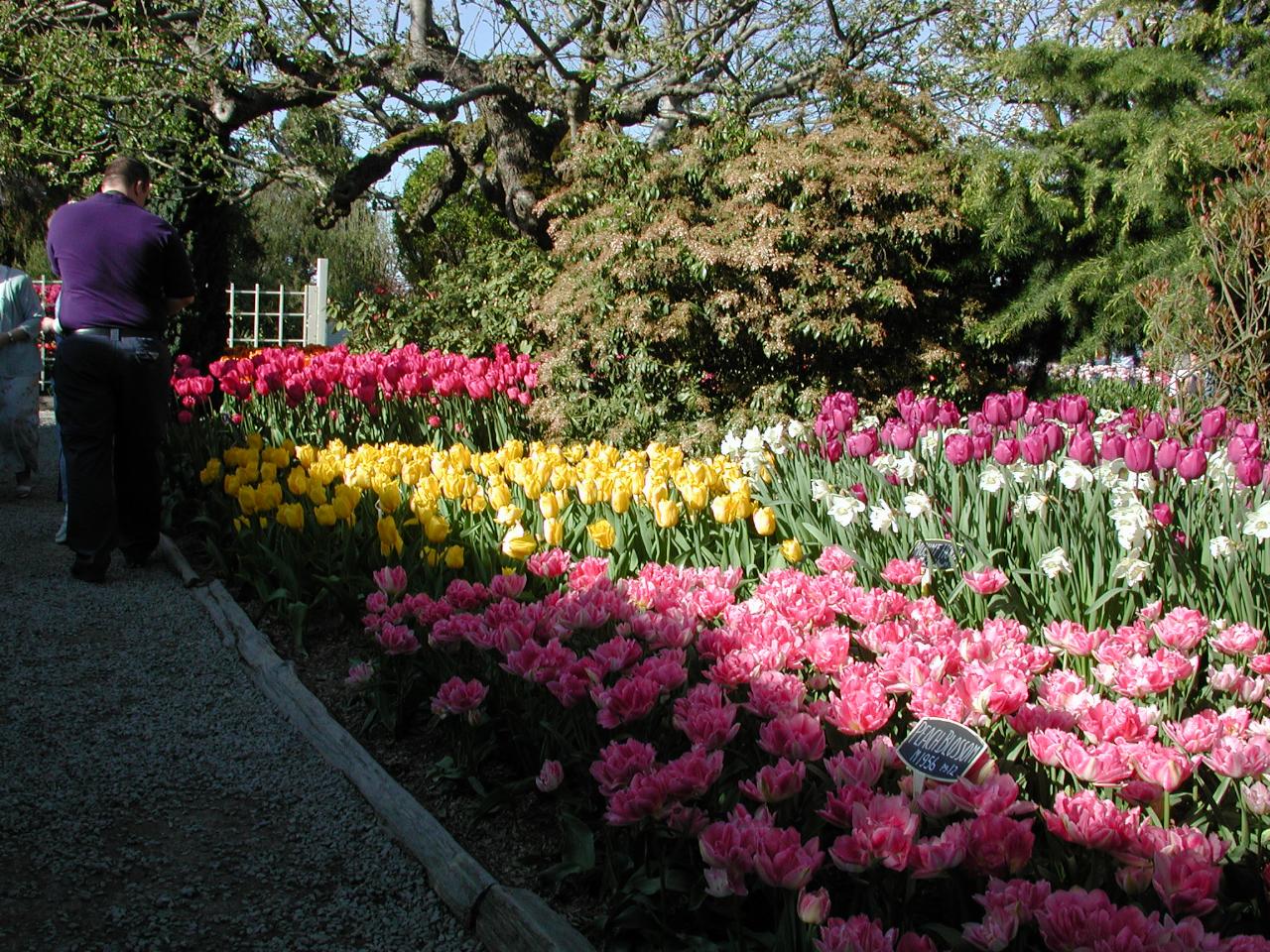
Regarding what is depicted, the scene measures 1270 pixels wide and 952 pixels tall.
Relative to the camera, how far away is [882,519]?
2.90m

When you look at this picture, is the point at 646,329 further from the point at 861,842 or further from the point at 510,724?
the point at 861,842

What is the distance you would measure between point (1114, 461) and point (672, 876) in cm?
183

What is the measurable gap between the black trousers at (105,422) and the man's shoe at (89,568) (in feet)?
0.08

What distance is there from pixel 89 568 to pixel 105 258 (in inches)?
50.2

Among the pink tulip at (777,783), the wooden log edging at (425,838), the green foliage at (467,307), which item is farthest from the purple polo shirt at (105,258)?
the green foliage at (467,307)

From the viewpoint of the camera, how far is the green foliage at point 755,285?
5863mm

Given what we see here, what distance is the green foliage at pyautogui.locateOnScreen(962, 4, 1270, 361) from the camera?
5.73 m

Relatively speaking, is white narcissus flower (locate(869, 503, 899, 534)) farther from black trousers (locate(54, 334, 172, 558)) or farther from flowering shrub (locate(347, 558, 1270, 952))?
black trousers (locate(54, 334, 172, 558))

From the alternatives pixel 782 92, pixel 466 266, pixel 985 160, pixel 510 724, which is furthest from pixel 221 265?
pixel 510 724

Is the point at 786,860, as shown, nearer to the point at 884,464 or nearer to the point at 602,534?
the point at 602,534

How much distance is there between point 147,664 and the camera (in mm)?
3492

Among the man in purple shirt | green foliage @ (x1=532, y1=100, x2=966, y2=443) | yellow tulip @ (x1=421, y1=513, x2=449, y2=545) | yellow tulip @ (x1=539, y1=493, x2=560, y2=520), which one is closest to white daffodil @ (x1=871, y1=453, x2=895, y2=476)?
yellow tulip @ (x1=539, y1=493, x2=560, y2=520)

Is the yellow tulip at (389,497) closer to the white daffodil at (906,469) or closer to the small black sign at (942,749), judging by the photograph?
the white daffodil at (906,469)

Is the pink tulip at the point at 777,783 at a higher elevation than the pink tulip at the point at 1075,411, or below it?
below
